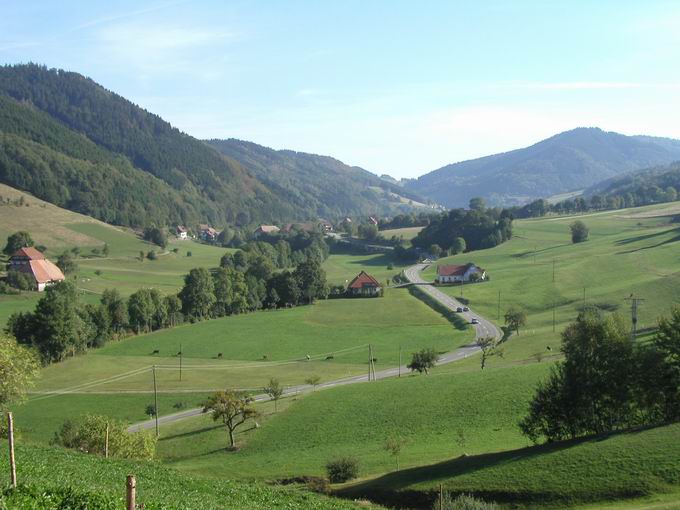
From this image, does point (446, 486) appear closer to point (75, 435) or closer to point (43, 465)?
point (43, 465)

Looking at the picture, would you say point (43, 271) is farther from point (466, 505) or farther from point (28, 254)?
point (466, 505)

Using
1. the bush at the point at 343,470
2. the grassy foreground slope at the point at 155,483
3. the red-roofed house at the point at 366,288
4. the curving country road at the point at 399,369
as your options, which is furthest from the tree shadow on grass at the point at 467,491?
the red-roofed house at the point at 366,288

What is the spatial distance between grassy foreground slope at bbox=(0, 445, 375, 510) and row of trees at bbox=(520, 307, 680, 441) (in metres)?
16.2

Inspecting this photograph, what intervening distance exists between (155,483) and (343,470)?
508 inches

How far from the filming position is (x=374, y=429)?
4788 cm

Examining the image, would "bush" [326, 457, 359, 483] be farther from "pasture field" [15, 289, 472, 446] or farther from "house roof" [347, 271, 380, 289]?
"house roof" [347, 271, 380, 289]

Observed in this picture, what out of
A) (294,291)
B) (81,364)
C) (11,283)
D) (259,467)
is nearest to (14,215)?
(11,283)

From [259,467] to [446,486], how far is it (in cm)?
1544

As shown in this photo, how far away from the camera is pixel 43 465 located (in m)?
25.5

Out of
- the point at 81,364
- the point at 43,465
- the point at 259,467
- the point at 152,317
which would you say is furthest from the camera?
the point at 152,317

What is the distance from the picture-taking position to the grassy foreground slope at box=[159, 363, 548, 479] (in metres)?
40.8

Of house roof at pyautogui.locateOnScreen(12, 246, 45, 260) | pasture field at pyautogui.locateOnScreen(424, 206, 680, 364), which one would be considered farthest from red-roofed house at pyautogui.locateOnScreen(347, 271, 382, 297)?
house roof at pyautogui.locateOnScreen(12, 246, 45, 260)

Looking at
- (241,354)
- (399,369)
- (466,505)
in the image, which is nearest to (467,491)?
(466,505)

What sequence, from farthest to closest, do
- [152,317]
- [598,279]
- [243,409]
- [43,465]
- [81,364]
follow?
1. [598,279]
2. [152,317]
3. [81,364]
4. [243,409]
5. [43,465]
